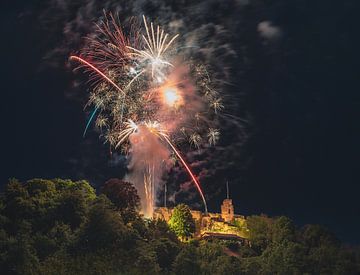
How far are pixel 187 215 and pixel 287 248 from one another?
A: 16064mm

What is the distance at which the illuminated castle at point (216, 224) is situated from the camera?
73.8 m

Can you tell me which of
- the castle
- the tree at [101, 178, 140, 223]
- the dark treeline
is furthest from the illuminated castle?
the tree at [101, 178, 140, 223]

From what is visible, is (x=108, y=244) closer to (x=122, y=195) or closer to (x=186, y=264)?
(x=186, y=264)

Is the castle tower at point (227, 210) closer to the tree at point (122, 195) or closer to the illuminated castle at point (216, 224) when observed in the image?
the illuminated castle at point (216, 224)

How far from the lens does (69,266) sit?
42562 mm

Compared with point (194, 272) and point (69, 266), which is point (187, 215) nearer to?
Answer: point (194, 272)

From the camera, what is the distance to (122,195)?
66438mm

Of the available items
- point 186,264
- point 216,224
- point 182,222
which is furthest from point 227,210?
point 186,264

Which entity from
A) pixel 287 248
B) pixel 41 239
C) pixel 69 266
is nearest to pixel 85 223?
pixel 41 239

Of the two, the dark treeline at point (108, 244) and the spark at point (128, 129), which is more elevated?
the spark at point (128, 129)

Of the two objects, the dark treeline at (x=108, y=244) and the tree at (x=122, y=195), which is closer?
the dark treeline at (x=108, y=244)

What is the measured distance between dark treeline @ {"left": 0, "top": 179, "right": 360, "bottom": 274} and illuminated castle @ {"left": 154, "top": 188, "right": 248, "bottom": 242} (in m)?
3.81

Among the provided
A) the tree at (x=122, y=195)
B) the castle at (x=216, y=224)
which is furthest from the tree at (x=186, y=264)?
the castle at (x=216, y=224)

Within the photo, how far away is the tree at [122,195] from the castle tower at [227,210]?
18.4 m
